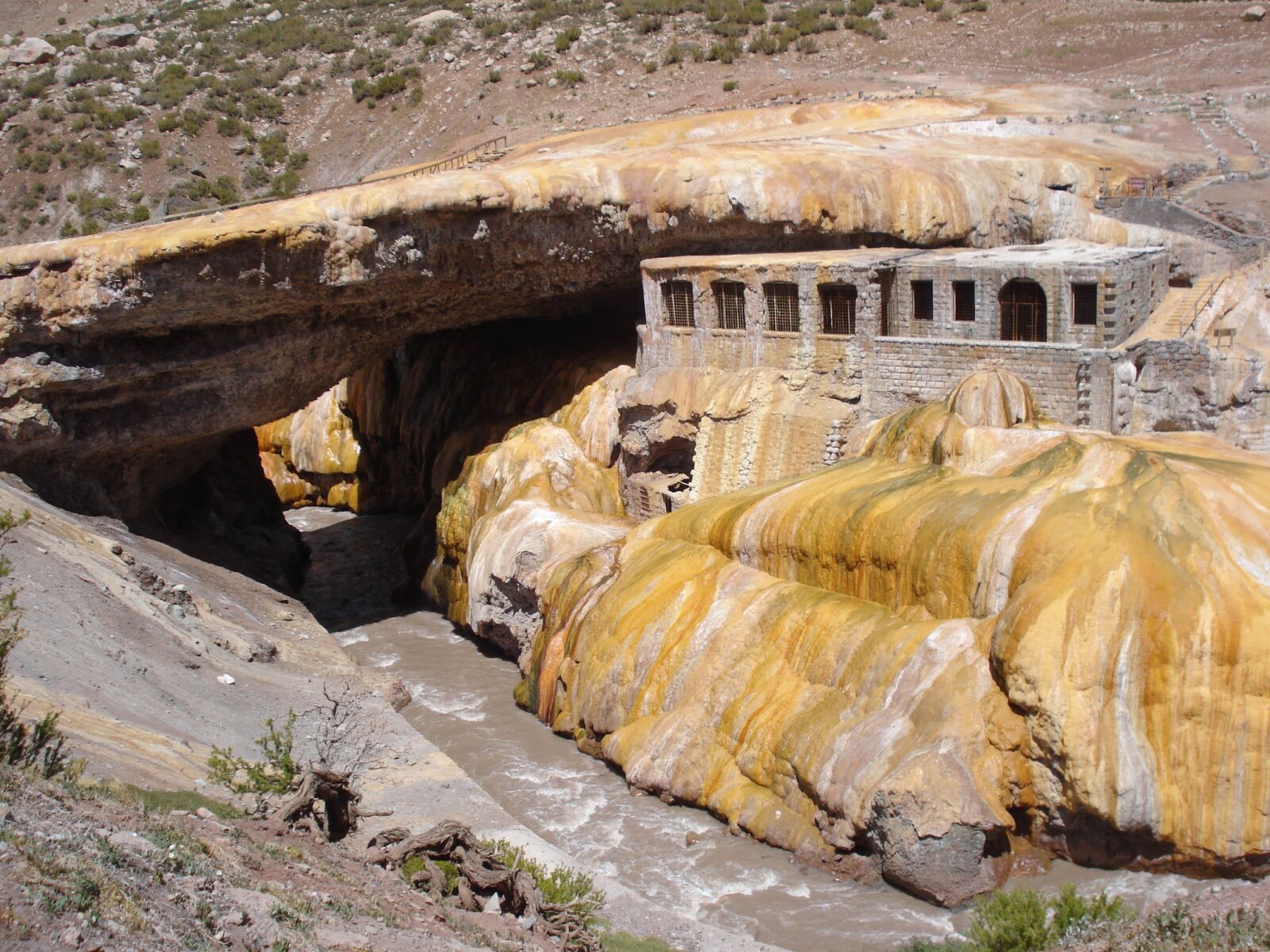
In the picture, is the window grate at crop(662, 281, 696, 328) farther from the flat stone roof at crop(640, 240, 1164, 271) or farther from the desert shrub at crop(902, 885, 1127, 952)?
the desert shrub at crop(902, 885, 1127, 952)

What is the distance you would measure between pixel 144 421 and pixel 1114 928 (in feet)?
73.2

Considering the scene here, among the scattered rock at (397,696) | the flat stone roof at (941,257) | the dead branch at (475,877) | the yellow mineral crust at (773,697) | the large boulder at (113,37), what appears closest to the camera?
the dead branch at (475,877)

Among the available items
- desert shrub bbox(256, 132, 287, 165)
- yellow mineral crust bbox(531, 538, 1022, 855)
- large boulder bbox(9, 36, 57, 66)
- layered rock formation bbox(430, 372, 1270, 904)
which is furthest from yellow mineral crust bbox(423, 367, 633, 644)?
large boulder bbox(9, 36, 57, 66)

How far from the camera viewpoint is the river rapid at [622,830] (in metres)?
16.3

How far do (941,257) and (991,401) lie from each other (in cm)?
543

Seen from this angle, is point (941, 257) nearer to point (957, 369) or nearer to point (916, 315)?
point (916, 315)

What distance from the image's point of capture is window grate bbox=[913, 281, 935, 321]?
2567 cm

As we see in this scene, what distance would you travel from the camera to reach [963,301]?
25328mm

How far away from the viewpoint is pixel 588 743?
22109 millimetres

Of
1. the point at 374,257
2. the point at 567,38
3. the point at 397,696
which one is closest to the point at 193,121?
the point at 567,38

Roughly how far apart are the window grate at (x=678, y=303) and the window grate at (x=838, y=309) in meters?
3.12

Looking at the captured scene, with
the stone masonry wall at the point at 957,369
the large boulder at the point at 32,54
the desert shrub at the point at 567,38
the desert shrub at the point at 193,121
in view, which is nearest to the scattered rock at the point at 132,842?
the stone masonry wall at the point at 957,369

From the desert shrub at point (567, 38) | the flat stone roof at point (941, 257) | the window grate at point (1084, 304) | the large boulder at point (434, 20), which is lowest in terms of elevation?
the window grate at point (1084, 304)

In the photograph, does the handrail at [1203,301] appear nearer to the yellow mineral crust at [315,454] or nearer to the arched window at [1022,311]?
the arched window at [1022,311]
